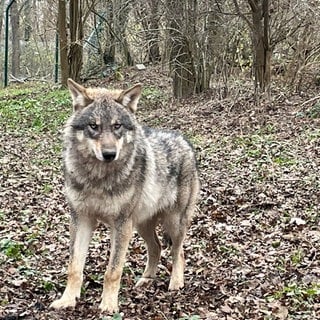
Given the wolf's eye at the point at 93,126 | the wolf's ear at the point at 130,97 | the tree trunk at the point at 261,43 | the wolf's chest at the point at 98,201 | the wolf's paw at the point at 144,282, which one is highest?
the tree trunk at the point at 261,43

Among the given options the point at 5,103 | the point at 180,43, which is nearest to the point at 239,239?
the point at 180,43

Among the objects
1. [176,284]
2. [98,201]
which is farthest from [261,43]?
[98,201]

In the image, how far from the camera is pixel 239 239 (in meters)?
7.14

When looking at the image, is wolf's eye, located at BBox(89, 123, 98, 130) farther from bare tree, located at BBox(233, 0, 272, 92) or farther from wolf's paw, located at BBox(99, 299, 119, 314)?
bare tree, located at BBox(233, 0, 272, 92)

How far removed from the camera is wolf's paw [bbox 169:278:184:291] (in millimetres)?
5953

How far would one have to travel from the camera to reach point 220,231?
744 centimetres

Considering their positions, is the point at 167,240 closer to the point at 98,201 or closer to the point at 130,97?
the point at 98,201

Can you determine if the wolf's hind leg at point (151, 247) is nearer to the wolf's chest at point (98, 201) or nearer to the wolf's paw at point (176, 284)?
the wolf's paw at point (176, 284)

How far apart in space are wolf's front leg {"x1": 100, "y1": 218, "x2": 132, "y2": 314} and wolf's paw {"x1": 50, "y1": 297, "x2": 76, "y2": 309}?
9.8 inches

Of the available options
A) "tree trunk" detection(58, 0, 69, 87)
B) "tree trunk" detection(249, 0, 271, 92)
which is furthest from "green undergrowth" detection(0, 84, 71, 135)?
"tree trunk" detection(249, 0, 271, 92)

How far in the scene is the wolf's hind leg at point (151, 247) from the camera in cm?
621

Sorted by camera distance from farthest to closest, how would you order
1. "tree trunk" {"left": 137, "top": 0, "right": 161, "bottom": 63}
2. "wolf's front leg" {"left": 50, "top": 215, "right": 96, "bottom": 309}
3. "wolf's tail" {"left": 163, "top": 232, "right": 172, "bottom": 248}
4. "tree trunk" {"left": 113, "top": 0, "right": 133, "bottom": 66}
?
1. "tree trunk" {"left": 113, "top": 0, "right": 133, "bottom": 66}
2. "tree trunk" {"left": 137, "top": 0, "right": 161, "bottom": 63}
3. "wolf's tail" {"left": 163, "top": 232, "right": 172, "bottom": 248}
4. "wolf's front leg" {"left": 50, "top": 215, "right": 96, "bottom": 309}

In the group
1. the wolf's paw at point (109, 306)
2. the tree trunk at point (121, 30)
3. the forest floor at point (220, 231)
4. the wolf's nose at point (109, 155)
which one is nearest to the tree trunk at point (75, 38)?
the tree trunk at point (121, 30)

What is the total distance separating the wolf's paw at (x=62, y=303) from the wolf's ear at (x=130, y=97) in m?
1.67
